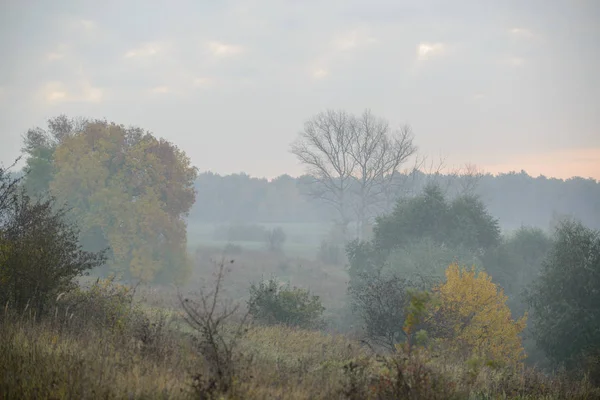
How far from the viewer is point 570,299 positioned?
24.2 m

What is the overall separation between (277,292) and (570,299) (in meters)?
14.7

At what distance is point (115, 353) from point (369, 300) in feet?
48.5

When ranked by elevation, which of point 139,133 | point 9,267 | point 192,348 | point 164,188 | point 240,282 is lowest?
point 240,282

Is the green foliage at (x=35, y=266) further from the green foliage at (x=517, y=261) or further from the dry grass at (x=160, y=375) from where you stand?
the green foliage at (x=517, y=261)

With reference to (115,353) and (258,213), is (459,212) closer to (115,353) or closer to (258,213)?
(115,353)

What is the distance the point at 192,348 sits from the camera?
8.98m

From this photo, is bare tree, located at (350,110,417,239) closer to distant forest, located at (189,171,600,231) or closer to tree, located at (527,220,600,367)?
tree, located at (527,220,600,367)

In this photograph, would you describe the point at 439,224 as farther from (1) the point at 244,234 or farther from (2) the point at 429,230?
(1) the point at 244,234

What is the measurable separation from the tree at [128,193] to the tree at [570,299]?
2634 centimetres

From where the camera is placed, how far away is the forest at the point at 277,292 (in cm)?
638

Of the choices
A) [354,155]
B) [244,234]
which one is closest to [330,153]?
[354,155]

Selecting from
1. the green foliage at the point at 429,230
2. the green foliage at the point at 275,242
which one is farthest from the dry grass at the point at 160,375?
the green foliage at the point at 275,242

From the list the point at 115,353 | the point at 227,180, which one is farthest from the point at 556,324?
the point at 227,180

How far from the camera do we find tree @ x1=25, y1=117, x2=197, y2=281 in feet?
122
